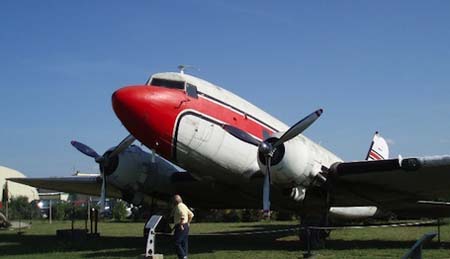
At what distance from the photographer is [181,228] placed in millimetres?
11359

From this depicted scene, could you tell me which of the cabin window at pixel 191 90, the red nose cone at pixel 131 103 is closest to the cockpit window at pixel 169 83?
the cabin window at pixel 191 90

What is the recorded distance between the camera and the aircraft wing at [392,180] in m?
13.9

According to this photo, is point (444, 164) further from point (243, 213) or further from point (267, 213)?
point (243, 213)

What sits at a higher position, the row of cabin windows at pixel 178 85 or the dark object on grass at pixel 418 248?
the row of cabin windows at pixel 178 85

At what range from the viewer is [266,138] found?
1463 cm

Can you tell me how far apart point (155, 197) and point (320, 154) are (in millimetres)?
6658

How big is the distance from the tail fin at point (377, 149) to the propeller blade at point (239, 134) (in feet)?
29.0

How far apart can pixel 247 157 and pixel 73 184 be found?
9.43 m

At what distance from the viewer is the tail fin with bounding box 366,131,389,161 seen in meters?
21.9

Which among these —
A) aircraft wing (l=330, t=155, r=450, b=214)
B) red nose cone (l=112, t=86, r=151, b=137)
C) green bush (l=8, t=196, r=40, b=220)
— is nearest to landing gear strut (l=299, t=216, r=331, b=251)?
aircraft wing (l=330, t=155, r=450, b=214)

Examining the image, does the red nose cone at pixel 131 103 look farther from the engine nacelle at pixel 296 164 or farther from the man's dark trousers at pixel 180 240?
the man's dark trousers at pixel 180 240

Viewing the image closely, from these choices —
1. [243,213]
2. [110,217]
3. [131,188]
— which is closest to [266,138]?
[131,188]

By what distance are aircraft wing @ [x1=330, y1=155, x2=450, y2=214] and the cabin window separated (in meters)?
4.36

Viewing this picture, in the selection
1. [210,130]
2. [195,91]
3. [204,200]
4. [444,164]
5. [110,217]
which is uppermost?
[195,91]
